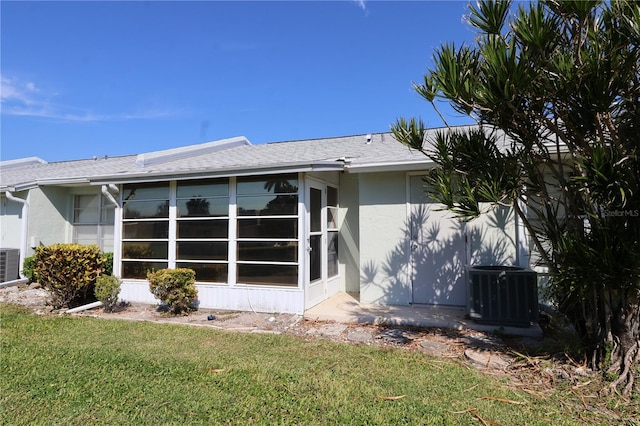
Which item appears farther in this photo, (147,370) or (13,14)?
(13,14)

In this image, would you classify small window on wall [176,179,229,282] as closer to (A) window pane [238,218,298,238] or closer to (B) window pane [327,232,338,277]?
(A) window pane [238,218,298,238]

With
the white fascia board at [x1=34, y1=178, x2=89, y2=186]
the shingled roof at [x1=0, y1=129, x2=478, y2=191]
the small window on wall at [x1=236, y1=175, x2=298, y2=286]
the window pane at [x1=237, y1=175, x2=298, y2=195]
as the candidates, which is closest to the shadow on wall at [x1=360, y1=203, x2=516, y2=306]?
the shingled roof at [x1=0, y1=129, x2=478, y2=191]

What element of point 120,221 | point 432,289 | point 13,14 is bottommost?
point 432,289

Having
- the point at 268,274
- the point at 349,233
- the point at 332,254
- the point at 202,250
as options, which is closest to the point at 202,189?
the point at 202,250

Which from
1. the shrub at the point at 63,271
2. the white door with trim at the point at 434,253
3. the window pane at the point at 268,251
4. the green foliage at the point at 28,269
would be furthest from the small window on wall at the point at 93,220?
the white door with trim at the point at 434,253

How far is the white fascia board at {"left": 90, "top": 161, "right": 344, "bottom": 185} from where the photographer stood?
6441 millimetres

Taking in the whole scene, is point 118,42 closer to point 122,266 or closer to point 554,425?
point 122,266

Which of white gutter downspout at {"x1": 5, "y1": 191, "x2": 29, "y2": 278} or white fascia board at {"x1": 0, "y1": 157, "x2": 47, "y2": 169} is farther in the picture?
white fascia board at {"x1": 0, "y1": 157, "x2": 47, "y2": 169}

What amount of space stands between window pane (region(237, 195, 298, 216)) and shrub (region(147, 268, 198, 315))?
1.70 metres

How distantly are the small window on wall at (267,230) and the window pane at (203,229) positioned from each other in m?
0.37

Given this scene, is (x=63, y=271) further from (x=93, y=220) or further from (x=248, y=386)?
(x=248, y=386)

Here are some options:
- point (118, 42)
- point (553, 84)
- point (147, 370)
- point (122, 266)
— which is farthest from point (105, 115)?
point (553, 84)

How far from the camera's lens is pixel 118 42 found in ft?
30.6

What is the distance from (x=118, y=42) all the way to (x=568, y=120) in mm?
10604
